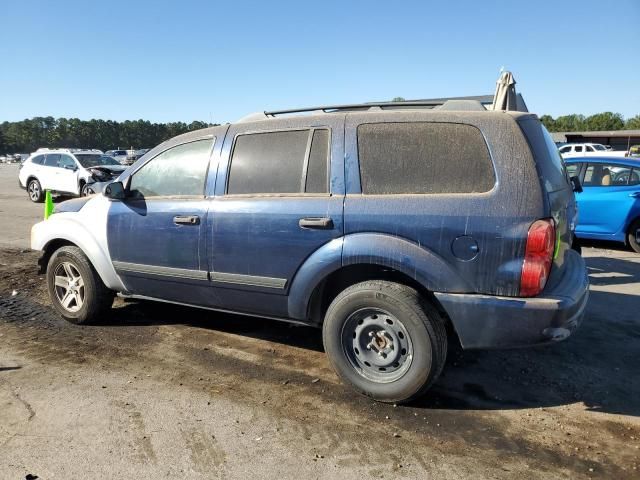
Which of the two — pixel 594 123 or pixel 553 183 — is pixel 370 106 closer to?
pixel 553 183

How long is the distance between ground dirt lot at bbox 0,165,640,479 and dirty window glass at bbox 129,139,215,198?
136 cm

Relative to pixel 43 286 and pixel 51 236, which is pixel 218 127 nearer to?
pixel 51 236

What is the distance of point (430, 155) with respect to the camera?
3.15 meters

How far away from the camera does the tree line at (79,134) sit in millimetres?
120812

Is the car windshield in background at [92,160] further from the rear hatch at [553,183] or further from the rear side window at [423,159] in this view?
the rear hatch at [553,183]

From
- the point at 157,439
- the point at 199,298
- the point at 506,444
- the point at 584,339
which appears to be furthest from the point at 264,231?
the point at 584,339

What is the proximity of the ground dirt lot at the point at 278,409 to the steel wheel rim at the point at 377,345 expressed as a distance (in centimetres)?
23

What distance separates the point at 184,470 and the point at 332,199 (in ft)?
6.14

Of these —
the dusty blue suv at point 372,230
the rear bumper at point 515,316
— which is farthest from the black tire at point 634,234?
the rear bumper at point 515,316

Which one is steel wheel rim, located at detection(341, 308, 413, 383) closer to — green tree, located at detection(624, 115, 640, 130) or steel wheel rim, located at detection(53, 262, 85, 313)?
steel wheel rim, located at detection(53, 262, 85, 313)

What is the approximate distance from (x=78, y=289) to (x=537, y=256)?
4048mm

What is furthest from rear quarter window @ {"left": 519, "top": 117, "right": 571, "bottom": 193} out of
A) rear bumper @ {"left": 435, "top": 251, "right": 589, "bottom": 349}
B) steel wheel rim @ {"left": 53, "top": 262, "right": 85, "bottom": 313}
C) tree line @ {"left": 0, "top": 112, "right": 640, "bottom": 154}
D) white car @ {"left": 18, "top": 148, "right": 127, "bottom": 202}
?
tree line @ {"left": 0, "top": 112, "right": 640, "bottom": 154}

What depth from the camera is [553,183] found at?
315 cm

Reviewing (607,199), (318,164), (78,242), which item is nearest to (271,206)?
(318,164)
